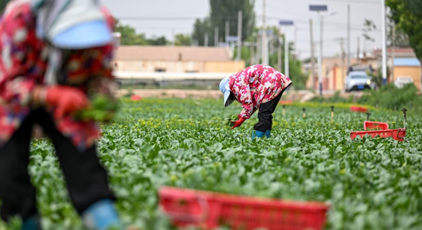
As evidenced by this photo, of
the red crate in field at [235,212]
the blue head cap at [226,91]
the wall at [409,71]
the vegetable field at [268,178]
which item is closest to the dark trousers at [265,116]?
the blue head cap at [226,91]

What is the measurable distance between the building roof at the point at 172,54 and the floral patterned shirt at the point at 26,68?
94321mm

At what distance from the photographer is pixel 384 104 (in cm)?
3703

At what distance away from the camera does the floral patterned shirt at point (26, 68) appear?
453cm

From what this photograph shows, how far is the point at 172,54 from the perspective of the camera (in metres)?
105

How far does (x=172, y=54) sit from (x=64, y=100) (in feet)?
331

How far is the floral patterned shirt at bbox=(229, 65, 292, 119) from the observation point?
13.1m

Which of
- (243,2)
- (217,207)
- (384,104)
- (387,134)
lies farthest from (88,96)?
(243,2)

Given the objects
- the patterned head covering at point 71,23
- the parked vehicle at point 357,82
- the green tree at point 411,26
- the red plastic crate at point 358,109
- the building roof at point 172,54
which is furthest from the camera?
the building roof at point 172,54

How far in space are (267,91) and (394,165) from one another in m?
4.30

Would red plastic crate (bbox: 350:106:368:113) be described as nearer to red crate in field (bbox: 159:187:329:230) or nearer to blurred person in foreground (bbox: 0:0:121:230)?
red crate in field (bbox: 159:187:329:230)

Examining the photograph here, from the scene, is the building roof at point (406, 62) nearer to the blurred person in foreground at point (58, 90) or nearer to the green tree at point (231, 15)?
the green tree at point (231, 15)

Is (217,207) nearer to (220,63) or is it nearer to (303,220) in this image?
(303,220)

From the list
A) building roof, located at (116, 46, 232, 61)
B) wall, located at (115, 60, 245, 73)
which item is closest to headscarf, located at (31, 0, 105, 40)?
wall, located at (115, 60, 245, 73)

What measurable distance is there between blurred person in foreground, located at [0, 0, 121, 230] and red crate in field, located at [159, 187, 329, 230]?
1.13 ft
